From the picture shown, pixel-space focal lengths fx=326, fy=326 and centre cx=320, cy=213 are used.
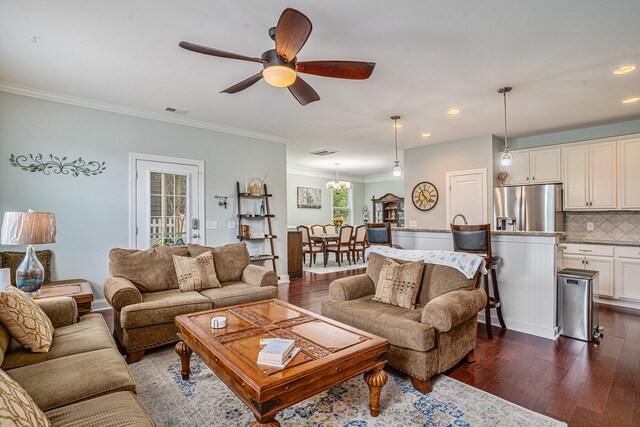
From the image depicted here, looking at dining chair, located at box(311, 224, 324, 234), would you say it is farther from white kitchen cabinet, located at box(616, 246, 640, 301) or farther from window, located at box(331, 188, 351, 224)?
white kitchen cabinet, located at box(616, 246, 640, 301)

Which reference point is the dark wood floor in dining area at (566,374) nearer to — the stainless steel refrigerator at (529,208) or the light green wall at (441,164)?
the stainless steel refrigerator at (529,208)

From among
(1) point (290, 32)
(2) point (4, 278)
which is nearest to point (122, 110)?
(2) point (4, 278)

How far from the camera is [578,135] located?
5371mm

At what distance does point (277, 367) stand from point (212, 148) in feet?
14.2

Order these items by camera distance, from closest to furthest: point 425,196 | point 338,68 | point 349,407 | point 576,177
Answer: point 349,407 → point 338,68 → point 576,177 → point 425,196

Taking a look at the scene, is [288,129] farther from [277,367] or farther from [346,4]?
[277,367]

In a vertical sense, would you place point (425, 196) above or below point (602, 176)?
below

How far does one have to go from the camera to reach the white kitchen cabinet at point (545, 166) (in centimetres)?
530

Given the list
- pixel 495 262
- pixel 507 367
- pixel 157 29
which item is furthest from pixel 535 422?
pixel 157 29

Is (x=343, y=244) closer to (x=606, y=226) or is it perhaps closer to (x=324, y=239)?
(x=324, y=239)

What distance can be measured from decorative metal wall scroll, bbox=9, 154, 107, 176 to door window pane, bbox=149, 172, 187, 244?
698 mm

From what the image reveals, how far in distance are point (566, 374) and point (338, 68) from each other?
293cm

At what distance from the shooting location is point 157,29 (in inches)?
100

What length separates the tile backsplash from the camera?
4.91 meters
